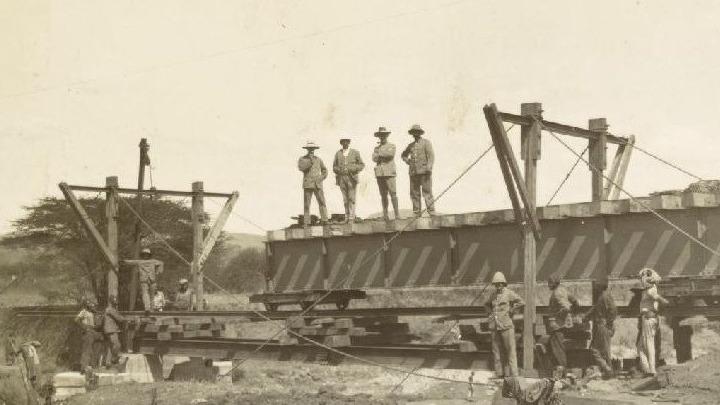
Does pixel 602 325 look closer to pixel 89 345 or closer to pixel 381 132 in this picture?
pixel 381 132

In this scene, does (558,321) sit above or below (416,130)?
below

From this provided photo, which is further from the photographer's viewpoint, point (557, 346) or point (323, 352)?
point (323, 352)

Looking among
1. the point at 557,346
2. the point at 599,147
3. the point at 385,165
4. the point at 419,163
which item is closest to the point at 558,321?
the point at 557,346

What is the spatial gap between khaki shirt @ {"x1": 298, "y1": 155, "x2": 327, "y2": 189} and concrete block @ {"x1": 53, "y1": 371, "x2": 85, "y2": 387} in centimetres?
617

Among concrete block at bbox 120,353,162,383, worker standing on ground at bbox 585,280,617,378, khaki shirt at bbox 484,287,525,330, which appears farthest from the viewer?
concrete block at bbox 120,353,162,383

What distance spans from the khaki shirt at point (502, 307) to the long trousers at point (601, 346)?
1458 mm

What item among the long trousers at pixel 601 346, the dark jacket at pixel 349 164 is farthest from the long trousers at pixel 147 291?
the long trousers at pixel 601 346

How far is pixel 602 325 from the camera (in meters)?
13.5

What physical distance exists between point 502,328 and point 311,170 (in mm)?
7647

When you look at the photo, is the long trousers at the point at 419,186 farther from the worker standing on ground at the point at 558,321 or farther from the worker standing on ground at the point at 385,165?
the worker standing on ground at the point at 558,321

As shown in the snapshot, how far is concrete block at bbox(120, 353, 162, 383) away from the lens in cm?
1720

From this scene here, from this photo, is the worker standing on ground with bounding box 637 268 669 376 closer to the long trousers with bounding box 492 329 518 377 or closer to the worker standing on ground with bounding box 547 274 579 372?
the worker standing on ground with bounding box 547 274 579 372

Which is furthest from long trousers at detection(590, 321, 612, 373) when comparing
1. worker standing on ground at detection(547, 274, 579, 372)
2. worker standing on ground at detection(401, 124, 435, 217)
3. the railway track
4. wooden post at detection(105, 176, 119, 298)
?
wooden post at detection(105, 176, 119, 298)

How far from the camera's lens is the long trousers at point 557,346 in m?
12.8
